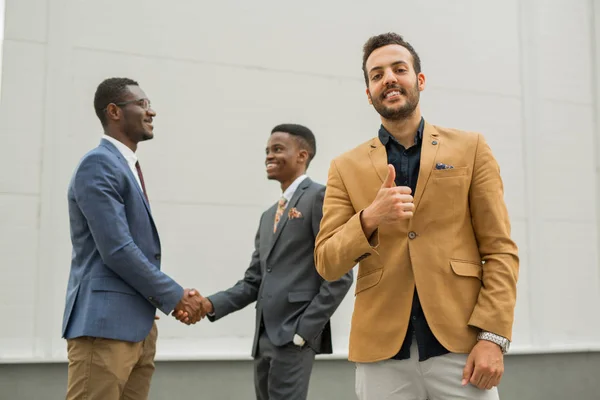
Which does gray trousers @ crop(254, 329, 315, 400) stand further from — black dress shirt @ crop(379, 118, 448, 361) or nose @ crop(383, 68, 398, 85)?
nose @ crop(383, 68, 398, 85)

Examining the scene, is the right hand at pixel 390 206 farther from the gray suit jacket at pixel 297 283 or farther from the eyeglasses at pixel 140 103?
the eyeglasses at pixel 140 103

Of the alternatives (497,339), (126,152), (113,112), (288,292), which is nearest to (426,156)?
(497,339)

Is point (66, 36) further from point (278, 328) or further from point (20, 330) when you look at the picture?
point (278, 328)

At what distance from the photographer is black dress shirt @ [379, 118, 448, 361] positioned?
184 centimetres

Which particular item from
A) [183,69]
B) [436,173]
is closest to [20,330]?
[183,69]

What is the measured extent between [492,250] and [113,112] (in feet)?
6.52

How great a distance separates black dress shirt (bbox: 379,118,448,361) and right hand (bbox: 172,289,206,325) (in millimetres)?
1395

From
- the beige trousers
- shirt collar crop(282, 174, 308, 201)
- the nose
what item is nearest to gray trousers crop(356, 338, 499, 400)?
the nose

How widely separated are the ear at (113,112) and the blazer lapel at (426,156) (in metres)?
1.69

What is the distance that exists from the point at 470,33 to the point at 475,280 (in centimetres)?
426

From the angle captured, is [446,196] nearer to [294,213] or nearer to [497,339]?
[497,339]

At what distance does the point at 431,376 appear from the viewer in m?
1.84

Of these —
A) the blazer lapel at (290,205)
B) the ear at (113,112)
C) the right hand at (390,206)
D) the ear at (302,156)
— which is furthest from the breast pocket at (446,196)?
the ear at (302,156)

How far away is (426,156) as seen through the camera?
1953mm
